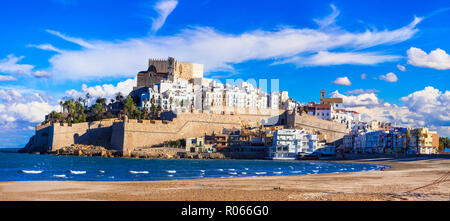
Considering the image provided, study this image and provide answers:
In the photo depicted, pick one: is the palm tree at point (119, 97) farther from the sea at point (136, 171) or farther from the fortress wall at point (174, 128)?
the sea at point (136, 171)

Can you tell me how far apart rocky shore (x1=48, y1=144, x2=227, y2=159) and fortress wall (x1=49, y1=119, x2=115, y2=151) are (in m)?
1.43

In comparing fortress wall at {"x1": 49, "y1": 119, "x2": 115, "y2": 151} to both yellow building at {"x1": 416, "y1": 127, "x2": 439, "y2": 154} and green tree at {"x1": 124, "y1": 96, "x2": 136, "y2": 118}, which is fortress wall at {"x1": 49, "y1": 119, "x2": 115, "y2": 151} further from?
Result: yellow building at {"x1": 416, "y1": 127, "x2": 439, "y2": 154}

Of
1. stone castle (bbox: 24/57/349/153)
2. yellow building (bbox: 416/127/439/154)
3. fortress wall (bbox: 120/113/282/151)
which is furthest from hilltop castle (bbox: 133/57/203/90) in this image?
yellow building (bbox: 416/127/439/154)

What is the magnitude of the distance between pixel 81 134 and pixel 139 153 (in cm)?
1269

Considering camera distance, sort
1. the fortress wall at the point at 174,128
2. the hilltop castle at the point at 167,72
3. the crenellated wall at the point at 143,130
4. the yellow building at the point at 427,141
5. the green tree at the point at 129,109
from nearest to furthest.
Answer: the yellow building at the point at 427,141
the fortress wall at the point at 174,128
the crenellated wall at the point at 143,130
the green tree at the point at 129,109
the hilltop castle at the point at 167,72

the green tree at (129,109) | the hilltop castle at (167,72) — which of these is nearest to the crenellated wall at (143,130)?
the green tree at (129,109)

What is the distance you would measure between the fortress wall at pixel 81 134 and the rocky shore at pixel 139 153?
143cm

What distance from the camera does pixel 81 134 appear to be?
245ft

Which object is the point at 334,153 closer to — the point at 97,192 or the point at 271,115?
the point at 271,115

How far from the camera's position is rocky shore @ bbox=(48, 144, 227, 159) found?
6869 cm

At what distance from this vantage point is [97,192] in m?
16.9

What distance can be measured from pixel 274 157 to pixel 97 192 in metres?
55.1

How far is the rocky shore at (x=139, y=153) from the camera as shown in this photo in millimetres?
68688
